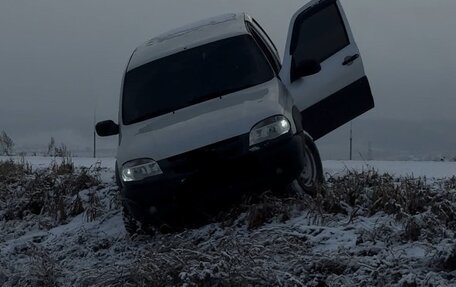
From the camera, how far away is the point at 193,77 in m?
7.22

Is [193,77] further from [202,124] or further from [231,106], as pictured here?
[202,124]

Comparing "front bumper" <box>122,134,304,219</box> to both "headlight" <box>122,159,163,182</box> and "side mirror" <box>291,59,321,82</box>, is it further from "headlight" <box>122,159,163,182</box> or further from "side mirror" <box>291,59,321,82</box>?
"side mirror" <box>291,59,321,82</box>

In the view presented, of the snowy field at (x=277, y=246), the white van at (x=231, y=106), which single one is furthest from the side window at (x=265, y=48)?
the snowy field at (x=277, y=246)

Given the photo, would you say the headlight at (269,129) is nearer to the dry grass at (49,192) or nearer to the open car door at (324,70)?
the open car door at (324,70)

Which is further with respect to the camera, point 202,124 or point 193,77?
point 193,77

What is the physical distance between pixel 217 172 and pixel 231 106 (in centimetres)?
81

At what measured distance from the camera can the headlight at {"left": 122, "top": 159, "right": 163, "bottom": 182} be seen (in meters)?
6.07

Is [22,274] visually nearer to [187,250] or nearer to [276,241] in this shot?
[187,250]

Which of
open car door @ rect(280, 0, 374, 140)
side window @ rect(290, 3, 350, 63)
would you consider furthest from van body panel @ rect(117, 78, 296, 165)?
side window @ rect(290, 3, 350, 63)

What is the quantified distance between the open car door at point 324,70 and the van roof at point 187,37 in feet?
2.27

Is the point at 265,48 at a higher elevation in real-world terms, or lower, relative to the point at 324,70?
higher

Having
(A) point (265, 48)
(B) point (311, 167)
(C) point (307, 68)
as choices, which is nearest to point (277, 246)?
(B) point (311, 167)

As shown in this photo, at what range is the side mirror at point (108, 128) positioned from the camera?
7723 mm

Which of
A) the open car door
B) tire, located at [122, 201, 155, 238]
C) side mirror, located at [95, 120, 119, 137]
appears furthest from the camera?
side mirror, located at [95, 120, 119, 137]
